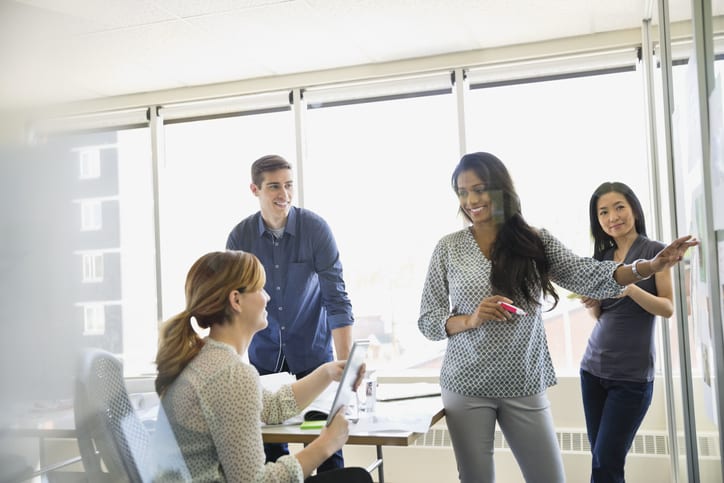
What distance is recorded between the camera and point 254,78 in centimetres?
398

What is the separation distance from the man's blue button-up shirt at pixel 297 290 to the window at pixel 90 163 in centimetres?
160

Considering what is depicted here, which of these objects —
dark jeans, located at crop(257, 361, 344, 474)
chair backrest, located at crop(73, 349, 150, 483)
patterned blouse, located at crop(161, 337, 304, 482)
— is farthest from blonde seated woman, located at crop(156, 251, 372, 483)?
dark jeans, located at crop(257, 361, 344, 474)

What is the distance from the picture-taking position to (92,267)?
0.67 m

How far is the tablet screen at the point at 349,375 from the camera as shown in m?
1.42

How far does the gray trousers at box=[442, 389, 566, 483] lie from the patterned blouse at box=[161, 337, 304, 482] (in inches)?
28.6

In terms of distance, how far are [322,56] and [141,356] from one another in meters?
3.12

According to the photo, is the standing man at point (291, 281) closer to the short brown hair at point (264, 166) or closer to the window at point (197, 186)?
the short brown hair at point (264, 166)

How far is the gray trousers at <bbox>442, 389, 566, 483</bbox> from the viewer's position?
6.15 feet

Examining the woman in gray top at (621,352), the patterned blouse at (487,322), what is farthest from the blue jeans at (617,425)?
the patterned blouse at (487,322)

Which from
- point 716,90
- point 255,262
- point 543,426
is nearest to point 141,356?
point 255,262

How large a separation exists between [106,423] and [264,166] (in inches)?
65.3

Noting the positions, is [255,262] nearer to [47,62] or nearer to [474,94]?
[47,62]

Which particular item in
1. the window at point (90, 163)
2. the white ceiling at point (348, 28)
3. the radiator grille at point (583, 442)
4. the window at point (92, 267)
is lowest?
the radiator grille at point (583, 442)

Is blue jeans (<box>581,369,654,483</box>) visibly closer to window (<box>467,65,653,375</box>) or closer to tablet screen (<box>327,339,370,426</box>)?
tablet screen (<box>327,339,370,426</box>)
